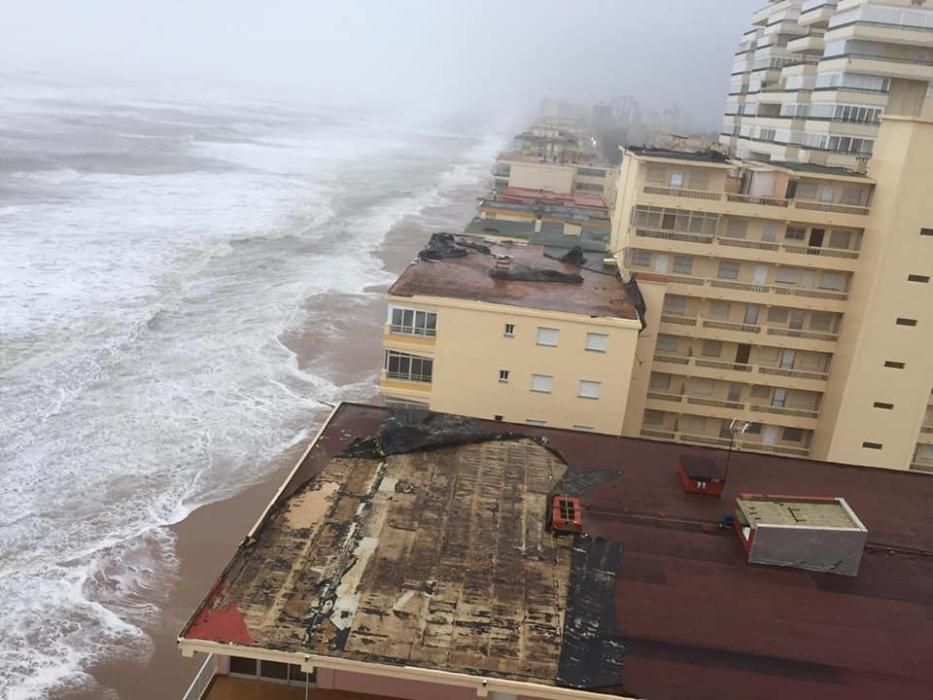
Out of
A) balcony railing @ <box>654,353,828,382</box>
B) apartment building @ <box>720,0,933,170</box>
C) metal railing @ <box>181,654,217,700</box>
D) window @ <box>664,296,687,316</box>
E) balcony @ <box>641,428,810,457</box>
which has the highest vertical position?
apartment building @ <box>720,0,933,170</box>

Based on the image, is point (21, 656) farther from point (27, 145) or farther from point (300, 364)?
point (27, 145)

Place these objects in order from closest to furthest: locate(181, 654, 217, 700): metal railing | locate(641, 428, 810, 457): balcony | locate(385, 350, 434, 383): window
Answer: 1. locate(181, 654, 217, 700): metal railing
2. locate(385, 350, 434, 383): window
3. locate(641, 428, 810, 457): balcony

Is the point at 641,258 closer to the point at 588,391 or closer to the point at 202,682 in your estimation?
the point at 588,391

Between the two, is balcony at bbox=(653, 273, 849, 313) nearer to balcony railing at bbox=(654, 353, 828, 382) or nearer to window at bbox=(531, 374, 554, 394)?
balcony railing at bbox=(654, 353, 828, 382)

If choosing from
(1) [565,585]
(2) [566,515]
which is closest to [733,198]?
(2) [566,515]

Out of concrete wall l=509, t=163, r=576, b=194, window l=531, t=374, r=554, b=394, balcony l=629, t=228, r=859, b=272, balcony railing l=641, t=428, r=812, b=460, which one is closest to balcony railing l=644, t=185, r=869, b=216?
balcony l=629, t=228, r=859, b=272

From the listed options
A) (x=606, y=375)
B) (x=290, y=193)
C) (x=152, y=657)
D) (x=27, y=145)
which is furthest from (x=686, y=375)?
(x=27, y=145)
